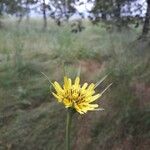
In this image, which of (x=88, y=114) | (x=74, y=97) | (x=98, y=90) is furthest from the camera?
(x=98, y=90)

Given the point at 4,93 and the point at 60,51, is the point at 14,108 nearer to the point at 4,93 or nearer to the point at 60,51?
the point at 4,93

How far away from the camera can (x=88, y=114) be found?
6.90 m

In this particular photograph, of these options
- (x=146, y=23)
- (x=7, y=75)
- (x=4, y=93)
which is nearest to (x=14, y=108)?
(x=4, y=93)

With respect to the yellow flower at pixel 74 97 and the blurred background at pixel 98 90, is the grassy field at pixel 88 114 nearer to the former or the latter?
the blurred background at pixel 98 90

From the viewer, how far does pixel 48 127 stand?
6945 mm

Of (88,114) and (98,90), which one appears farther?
(98,90)

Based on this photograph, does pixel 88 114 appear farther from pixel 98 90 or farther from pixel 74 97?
pixel 74 97

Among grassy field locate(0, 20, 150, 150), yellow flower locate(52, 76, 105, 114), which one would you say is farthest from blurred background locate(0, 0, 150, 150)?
yellow flower locate(52, 76, 105, 114)

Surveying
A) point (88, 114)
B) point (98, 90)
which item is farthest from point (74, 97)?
point (98, 90)

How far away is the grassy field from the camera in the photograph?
6410 millimetres

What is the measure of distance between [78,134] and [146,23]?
240 cm

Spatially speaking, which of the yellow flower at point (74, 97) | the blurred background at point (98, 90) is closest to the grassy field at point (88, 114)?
the blurred background at point (98, 90)

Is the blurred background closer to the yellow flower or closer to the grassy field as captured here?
the grassy field

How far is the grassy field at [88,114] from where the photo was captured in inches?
252
